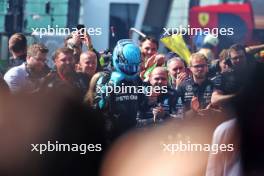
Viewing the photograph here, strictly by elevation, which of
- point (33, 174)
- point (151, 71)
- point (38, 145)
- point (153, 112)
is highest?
point (151, 71)

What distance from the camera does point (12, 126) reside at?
3.01 meters

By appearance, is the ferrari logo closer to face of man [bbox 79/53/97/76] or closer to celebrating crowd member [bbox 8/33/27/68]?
face of man [bbox 79/53/97/76]

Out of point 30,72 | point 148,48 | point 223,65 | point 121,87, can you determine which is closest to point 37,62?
point 30,72

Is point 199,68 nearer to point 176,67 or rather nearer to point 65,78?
point 176,67

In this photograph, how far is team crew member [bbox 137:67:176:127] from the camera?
9.87ft

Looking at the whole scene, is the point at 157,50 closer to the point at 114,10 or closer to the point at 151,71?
the point at 151,71

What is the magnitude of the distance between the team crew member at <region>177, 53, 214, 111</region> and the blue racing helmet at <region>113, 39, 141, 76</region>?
0.31 m

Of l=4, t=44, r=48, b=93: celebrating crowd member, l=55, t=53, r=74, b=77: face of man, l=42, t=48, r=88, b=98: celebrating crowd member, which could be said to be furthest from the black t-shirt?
l=4, t=44, r=48, b=93: celebrating crowd member

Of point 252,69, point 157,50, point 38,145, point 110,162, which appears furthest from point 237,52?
point 38,145

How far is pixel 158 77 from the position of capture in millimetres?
3031

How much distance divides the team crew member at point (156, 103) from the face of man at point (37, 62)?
645 mm

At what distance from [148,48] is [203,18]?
37cm

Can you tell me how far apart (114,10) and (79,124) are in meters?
0.72

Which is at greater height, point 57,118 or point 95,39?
point 95,39
